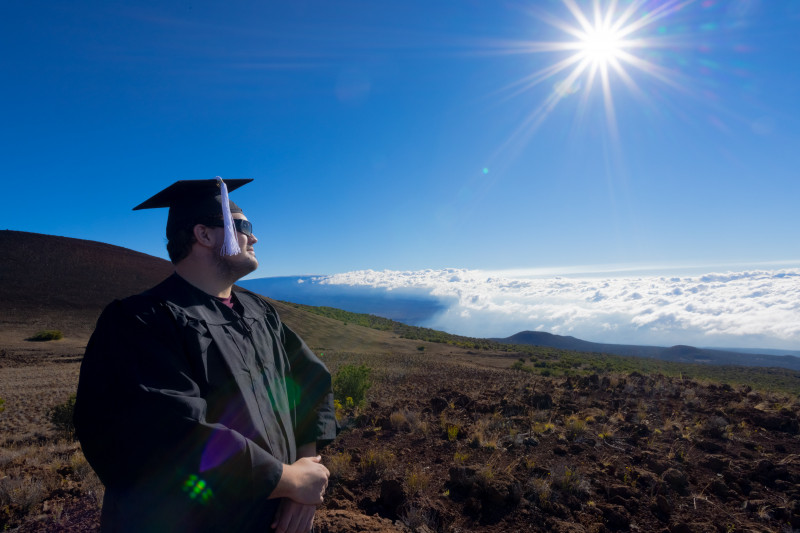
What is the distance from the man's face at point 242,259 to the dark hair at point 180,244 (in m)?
0.16

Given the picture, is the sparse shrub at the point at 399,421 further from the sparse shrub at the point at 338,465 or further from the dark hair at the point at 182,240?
the dark hair at the point at 182,240

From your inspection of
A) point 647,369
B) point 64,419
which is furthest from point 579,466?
point 647,369

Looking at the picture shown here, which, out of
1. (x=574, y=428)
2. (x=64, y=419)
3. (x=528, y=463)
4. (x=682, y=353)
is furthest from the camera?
(x=682, y=353)

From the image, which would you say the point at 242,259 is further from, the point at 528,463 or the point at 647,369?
the point at 647,369

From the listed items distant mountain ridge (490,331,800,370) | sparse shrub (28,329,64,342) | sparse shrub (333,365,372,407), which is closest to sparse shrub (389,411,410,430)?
sparse shrub (333,365,372,407)

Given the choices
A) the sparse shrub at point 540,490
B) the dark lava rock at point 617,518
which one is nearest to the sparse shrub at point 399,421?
the sparse shrub at point 540,490

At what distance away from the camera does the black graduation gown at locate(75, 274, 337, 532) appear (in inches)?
47.4

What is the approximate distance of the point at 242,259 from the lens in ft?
6.32

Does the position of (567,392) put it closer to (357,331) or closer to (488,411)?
(488,411)

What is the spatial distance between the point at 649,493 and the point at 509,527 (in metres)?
1.97

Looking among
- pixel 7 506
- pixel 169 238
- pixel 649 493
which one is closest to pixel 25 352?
pixel 7 506

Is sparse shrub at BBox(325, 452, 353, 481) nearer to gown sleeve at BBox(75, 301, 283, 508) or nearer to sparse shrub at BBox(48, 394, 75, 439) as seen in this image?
gown sleeve at BBox(75, 301, 283, 508)

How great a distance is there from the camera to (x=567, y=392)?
32.3 feet

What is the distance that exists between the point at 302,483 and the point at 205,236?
1.28 m
